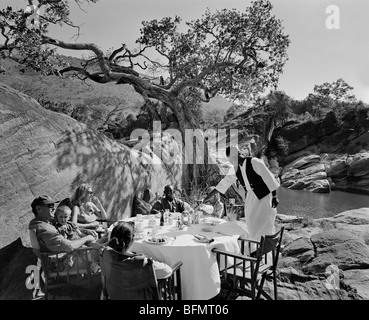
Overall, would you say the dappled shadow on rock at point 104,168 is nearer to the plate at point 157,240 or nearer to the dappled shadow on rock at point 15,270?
the dappled shadow on rock at point 15,270

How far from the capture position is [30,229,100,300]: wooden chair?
2.68 meters

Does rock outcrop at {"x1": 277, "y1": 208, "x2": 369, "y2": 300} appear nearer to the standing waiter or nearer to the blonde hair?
the standing waiter

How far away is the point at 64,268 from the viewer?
2.83 meters

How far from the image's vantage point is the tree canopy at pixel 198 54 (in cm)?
844

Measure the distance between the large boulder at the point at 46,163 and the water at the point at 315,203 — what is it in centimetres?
994

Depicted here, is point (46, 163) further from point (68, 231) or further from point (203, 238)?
point (203, 238)

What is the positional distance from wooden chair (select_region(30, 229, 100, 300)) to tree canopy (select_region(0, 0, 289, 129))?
626cm

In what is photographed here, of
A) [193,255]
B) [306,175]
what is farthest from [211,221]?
[306,175]

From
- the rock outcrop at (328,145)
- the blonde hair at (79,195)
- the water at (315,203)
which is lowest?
the water at (315,203)

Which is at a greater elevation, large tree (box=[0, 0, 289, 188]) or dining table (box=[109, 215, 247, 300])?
large tree (box=[0, 0, 289, 188])

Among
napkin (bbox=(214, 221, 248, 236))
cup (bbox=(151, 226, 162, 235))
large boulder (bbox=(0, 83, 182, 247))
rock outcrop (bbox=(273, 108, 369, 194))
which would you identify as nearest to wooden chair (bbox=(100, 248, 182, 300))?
cup (bbox=(151, 226, 162, 235))

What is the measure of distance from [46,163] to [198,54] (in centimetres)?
659

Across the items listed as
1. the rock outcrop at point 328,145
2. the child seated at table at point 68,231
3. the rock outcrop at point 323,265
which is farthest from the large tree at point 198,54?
the rock outcrop at point 328,145
